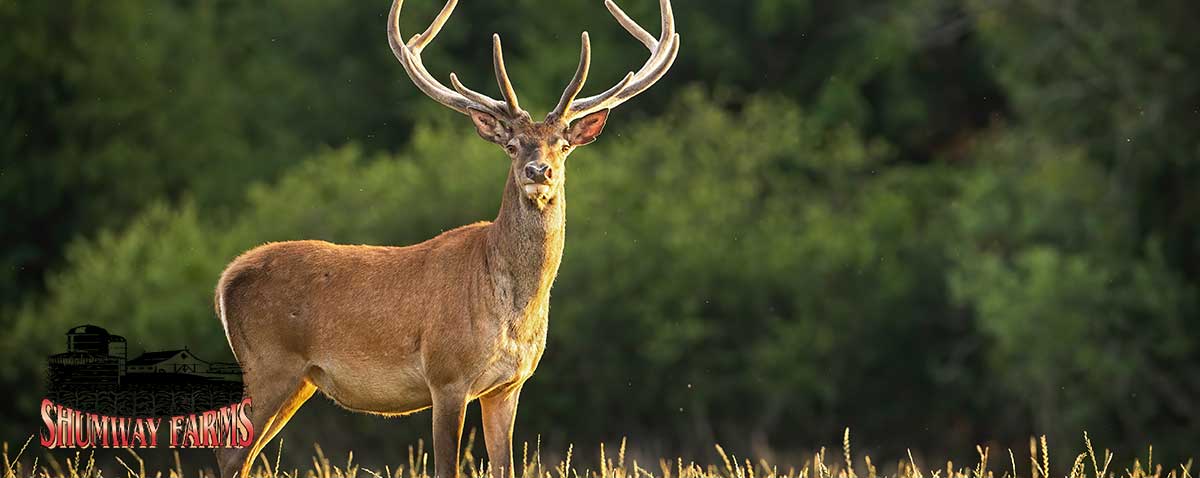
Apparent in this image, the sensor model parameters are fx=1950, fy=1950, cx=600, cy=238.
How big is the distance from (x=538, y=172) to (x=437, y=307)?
0.89 m

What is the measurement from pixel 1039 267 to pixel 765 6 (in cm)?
1145

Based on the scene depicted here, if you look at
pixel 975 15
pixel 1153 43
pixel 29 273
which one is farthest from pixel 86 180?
pixel 1153 43

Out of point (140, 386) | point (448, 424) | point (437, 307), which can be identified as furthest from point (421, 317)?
point (140, 386)

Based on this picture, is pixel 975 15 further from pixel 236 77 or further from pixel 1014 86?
pixel 236 77

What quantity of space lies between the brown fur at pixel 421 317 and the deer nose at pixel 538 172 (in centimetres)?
3

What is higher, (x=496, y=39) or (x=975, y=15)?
(x=975, y=15)

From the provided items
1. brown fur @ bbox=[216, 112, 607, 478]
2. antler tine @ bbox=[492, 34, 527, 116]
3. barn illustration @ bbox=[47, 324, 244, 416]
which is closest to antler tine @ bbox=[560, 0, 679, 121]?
brown fur @ bbox=[216, 112, 607, 478]

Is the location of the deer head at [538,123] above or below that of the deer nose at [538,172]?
above

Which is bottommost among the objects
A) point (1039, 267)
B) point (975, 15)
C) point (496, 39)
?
point (1039, 267)

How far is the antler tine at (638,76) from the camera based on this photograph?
31.7ft

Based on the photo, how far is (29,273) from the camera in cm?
3412

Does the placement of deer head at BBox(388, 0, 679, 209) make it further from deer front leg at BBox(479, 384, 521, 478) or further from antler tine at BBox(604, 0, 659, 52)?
deer front leg at BBox(479, 384, 521, 478)

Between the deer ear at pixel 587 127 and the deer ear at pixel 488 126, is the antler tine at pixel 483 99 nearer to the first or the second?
the deer ear at pixel 488 126

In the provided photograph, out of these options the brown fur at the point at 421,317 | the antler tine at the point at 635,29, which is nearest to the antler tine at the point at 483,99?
the brown fur at the point at 421,317
